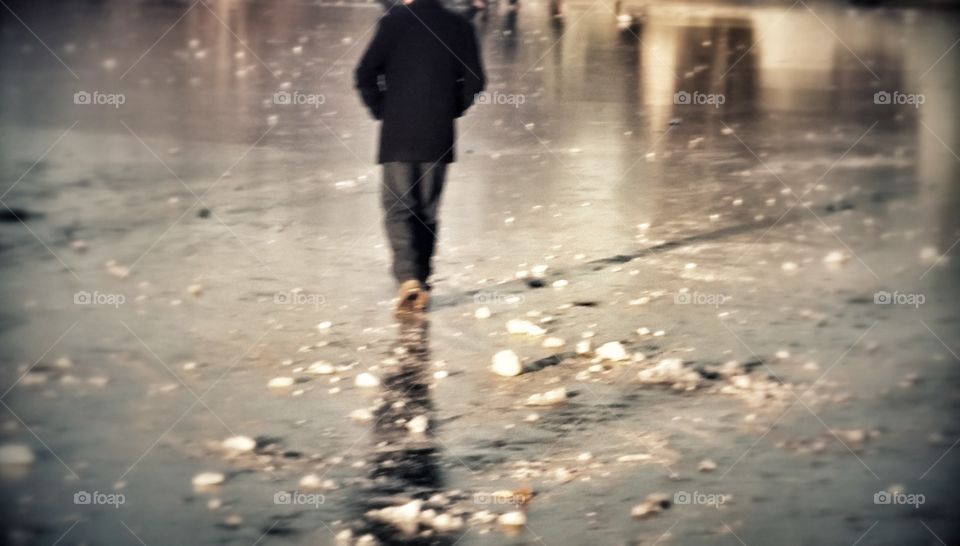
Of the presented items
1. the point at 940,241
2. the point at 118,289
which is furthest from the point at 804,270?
the point at 118,289

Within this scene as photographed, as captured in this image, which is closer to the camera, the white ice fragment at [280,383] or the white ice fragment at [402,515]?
the white ice fragment at [402,515]

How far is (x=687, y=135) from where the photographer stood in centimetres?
1156

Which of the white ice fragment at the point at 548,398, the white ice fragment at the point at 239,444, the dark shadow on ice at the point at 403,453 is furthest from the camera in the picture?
the white ice fragment at the point at 548,398

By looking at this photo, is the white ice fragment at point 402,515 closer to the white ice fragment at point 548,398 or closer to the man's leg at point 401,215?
the white ice fragment at point 548,398

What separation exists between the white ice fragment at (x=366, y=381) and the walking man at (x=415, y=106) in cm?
102

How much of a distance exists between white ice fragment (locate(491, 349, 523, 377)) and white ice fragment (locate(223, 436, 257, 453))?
1.26 m

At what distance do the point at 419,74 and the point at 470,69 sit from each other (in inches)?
10.2

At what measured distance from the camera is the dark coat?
6.82m

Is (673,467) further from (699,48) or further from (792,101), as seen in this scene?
(699,48)

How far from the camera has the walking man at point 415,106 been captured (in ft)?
22.4

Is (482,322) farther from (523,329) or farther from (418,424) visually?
(418,424)

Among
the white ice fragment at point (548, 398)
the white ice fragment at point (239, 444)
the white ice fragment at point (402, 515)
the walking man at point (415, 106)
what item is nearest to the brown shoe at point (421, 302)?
the walking man at point (415, 106)

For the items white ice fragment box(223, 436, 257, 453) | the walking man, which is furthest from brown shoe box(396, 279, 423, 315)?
white ice fragment box(223, 436, 257, 453)

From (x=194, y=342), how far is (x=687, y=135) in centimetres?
634
